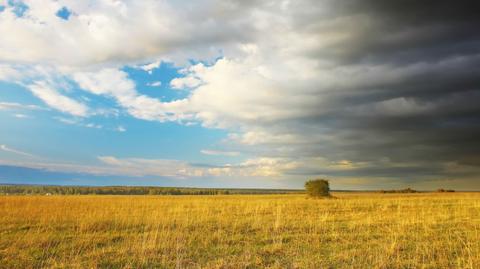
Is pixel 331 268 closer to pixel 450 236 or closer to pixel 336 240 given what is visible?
pixel 336 240

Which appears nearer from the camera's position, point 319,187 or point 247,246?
point 247,246

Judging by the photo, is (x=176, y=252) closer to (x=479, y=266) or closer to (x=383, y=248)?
(x=383, y=248)

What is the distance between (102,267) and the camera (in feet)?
30.2

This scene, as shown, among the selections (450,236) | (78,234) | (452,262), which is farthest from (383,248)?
(78,234)

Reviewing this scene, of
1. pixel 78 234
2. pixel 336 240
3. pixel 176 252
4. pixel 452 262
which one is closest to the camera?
pixel 452 262

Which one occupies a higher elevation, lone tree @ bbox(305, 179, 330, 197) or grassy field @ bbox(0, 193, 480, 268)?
lone tree @ bbox(305, 179, 330, 197)

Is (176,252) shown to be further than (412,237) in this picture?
No

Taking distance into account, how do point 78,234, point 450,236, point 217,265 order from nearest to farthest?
1. point 217,265
2. point 450,236
3. point 78,234

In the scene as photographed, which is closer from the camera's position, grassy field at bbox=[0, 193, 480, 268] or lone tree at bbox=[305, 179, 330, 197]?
grassy field at bbox=[0, 193, 480, 268]

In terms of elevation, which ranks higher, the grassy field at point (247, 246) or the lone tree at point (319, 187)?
the lone tree at point (319, 187)

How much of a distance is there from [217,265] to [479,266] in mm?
6477

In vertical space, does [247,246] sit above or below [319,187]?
below

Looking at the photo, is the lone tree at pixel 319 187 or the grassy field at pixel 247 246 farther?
the lone tree at pixel 319 187

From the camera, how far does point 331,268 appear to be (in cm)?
891
